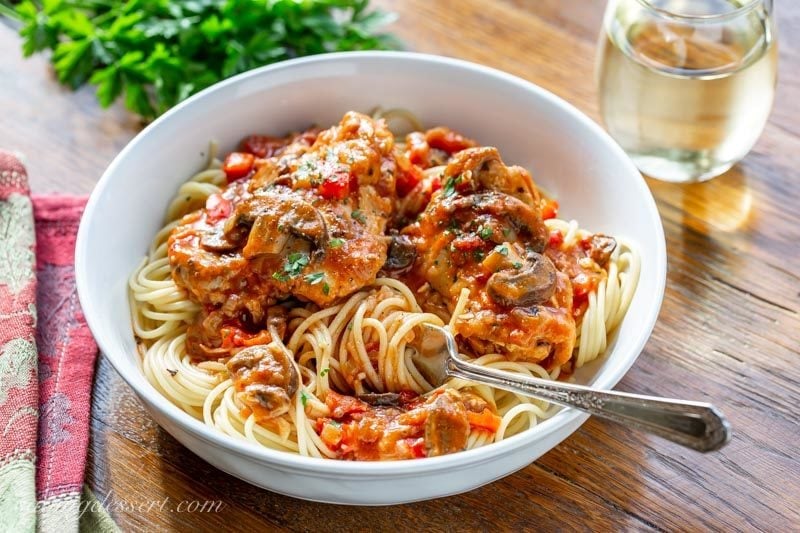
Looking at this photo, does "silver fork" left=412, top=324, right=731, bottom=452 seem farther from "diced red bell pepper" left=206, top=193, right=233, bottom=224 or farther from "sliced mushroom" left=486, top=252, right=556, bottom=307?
"diced red bell pepper" left=206, top=193, right=233, bottom=224

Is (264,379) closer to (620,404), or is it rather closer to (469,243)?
(469,243)

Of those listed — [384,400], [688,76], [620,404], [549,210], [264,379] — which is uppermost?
[688,76]

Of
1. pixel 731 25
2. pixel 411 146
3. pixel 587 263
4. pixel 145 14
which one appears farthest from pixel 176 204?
pixel 731 25

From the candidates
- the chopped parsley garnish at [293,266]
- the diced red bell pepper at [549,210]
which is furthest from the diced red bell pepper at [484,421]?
the diced red bell pepper at [549,210]

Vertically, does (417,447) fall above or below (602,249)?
below

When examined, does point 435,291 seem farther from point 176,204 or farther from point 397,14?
point 397,14

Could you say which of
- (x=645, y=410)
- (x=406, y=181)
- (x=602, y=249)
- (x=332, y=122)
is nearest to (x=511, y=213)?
(x=602, y=249)
